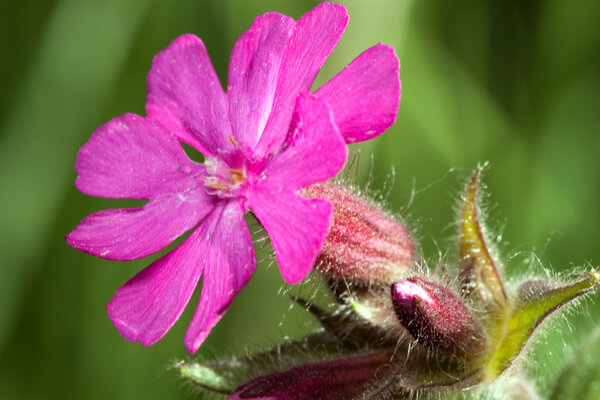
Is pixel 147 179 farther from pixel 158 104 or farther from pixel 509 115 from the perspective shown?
pixel 509 115

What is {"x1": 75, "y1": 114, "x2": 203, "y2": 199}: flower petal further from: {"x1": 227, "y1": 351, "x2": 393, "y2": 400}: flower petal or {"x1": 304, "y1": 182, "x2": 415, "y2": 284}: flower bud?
{"x1": 227, "y1": 351, "x2": 393, "y2": 400}: flower petal

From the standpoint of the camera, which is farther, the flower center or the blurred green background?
the blurred green background

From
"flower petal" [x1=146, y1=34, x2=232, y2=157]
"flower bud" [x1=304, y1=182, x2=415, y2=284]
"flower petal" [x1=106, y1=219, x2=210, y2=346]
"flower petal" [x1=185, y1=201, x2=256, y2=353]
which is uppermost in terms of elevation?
"flower petal" [x1=146, y1=34, x2=232, y2=157]

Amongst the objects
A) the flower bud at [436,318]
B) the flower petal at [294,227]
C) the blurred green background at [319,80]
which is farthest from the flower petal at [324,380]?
the blurred green background at [319,80]

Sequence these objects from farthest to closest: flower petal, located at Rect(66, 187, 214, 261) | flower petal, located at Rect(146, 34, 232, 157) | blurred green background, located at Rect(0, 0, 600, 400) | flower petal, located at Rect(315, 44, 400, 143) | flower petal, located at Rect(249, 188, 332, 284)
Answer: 1. blurred green background, located at Rect(0, 0, 600, 400)
2. flower petal, located at Rect(146, 34, 232, 157)
3. flower petal, located at Rect(66, 187, 214, 261)
4. flower petal, located at Rect(315, 44, 400, 143)
5. flower petal, located at Rect(249, 188, 332, 284)

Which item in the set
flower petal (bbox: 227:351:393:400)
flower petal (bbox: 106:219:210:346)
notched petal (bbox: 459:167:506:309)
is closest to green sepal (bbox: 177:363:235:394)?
flower petal (bbox: 227:351:393:400)

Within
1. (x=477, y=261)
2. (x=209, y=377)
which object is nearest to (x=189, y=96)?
(x=209, y=377)
